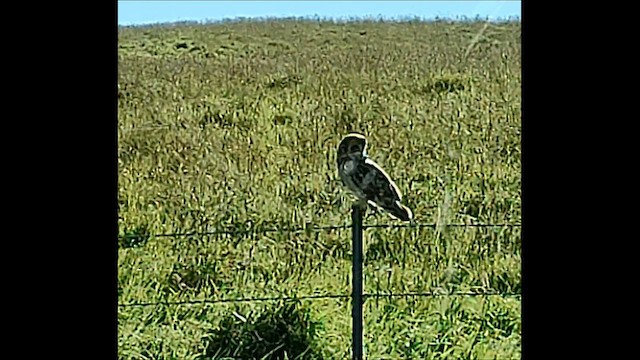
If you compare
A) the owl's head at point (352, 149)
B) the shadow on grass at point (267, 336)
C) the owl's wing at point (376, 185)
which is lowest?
the shadow on grass at point (267, 336)

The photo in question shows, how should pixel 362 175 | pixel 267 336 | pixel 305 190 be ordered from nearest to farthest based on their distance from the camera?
1. pixel 362 175
2. pixel 267 336
3. pixel 305 190

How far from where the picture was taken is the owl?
1.62 meters

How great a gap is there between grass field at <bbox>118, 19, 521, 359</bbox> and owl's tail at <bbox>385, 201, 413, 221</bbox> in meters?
0.15

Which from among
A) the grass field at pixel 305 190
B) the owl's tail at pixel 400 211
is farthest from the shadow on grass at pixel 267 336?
the owl's tail at pixel 400 211

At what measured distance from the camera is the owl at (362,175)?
162 centimetres

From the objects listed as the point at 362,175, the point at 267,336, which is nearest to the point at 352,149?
the point at 362,175

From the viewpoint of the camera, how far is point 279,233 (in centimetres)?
215

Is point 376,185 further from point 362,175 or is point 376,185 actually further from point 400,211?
point 400,211

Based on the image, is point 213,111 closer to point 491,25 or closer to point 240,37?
point 240,37

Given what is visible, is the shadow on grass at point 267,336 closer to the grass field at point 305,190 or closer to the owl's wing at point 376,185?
the grass field at point 305,190

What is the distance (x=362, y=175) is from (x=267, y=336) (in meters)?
0.43

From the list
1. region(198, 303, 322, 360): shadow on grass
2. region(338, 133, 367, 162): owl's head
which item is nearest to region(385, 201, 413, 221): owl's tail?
region(338, 133, 367, 162): owl's head

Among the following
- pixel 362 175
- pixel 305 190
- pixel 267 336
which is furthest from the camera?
pixel 305 190

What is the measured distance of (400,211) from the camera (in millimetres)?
1812
